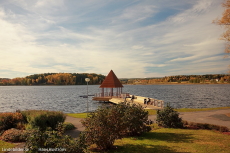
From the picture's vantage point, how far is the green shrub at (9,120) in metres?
12.4

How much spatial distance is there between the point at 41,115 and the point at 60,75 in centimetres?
16408

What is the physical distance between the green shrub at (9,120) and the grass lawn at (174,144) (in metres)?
8.82

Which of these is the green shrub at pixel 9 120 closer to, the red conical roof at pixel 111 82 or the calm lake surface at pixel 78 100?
the calm lake surface at pixel 78 100

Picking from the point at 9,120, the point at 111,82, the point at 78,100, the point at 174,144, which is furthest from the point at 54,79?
the point at 174,144

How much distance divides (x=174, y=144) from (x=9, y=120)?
12.1m

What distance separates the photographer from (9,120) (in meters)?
12.9

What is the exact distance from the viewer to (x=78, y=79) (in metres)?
179

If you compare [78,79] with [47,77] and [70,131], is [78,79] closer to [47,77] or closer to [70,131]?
[47,77]

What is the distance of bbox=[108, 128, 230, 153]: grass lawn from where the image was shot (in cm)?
801

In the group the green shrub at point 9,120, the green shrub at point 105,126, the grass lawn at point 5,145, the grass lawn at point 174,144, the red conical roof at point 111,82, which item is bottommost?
the grass lawn at point 5,145

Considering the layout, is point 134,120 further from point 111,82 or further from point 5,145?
point 111,82

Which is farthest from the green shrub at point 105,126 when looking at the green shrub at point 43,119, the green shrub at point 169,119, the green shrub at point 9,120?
the green shrub at point 9,120

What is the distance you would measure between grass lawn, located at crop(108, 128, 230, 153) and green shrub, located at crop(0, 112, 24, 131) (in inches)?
347

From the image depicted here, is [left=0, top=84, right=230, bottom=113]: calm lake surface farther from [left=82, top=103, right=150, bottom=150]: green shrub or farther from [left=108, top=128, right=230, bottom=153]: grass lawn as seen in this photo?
[left=108, top=128, right=230, bottom=153]: grass lawn
